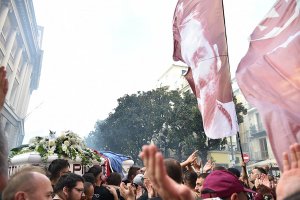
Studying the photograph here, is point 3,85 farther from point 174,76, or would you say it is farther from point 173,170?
point 174,76

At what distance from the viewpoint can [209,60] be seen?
17.0 feet

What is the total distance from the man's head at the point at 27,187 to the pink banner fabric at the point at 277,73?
1.99 metres

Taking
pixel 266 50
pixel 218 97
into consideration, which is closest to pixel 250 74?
pixel 266 50

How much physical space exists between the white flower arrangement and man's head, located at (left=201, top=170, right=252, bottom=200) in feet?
10.6

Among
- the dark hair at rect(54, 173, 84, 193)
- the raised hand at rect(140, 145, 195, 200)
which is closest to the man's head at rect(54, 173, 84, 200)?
the dark hair at rect(54, 173, 84, 193)

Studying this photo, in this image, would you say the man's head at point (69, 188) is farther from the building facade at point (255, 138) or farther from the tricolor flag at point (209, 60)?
the building facade at point (255, 138)

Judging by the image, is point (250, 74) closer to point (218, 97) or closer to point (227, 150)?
point (218, 97)

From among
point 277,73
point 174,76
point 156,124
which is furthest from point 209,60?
point 174,76

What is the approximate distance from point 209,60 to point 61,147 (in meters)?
3.04

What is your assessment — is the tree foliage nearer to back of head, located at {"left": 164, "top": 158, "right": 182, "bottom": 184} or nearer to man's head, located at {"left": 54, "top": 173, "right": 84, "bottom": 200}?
man's head, located at {"left": 54, "top": 173, "right": 84, "bottom": 200}

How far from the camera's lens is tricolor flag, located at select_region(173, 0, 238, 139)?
4.75 meters

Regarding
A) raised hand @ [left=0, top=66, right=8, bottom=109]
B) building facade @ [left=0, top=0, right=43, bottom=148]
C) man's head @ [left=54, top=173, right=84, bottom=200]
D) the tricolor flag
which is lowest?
man's head @ [left=54, top=173, right=84, bottom=200]

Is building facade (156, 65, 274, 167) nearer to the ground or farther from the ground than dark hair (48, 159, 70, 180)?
farther from the ground

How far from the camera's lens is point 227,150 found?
4534 cm
